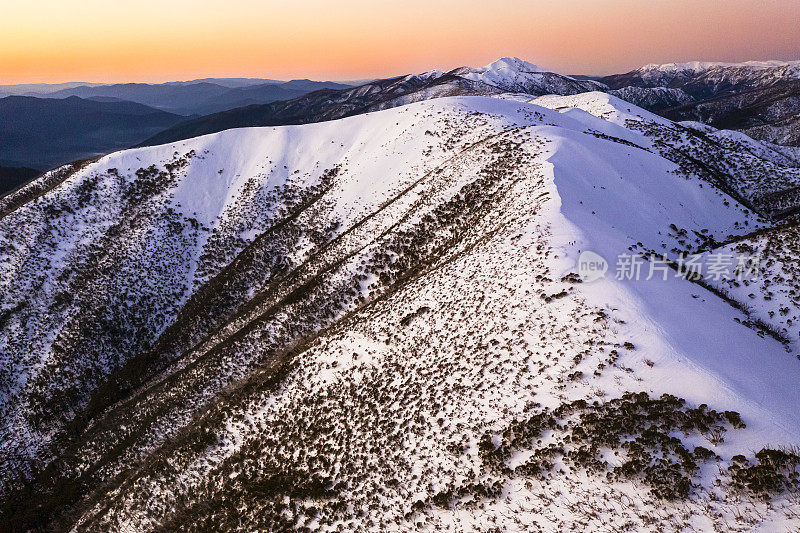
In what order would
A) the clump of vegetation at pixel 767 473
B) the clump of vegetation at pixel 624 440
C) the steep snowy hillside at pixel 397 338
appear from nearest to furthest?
the clump of vegetation at pixel 767 473, the clump of vegetation at pixel 624 440, the steep snowy hillside at pixel 397 338

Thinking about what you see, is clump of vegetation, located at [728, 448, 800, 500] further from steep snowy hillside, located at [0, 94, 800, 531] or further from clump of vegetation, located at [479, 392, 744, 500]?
clump of vegetation, located at [479, 392, 744, 500]

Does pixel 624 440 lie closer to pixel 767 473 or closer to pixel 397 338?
pixel 767 473

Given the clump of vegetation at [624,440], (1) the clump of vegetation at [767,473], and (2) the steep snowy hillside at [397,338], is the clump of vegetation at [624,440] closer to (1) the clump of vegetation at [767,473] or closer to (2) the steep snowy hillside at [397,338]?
(2) the steep snowy hillside at [397,338]

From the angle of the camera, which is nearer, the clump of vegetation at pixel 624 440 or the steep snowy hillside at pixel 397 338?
the clump of vegetation at pixel 624 440

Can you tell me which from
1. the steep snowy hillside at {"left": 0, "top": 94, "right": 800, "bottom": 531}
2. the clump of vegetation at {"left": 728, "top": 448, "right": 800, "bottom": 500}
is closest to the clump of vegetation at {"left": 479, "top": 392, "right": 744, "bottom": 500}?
the steep snowy hillside at {"left": 0, "top": 94, "right": 800, "bottom": 531}

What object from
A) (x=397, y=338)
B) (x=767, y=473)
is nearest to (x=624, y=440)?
(x=767, y=473)

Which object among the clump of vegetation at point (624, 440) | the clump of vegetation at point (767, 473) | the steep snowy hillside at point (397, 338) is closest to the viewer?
the clump of vegetation at point (767, 473)

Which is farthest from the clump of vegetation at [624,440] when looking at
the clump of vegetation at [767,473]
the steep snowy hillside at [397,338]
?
the clump of vegetation at [767,473]

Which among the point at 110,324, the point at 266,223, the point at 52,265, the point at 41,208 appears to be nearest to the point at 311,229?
the point at 266,223

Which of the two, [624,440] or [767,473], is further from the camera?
[624,440]

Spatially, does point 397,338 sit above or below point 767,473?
below
